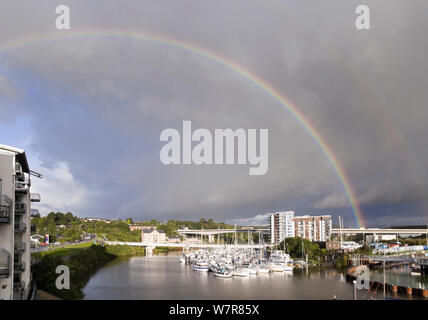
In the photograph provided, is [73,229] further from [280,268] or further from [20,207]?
[20,207]

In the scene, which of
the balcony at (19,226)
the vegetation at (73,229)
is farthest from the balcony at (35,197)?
the vegetation at (73,229)

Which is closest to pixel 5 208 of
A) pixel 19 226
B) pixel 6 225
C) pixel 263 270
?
pixel 6 225

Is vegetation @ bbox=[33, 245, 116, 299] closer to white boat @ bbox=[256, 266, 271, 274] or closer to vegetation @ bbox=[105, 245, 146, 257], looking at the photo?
vegetation @ bbox=[105, 245, 146, 257]

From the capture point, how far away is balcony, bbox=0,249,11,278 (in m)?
8.56

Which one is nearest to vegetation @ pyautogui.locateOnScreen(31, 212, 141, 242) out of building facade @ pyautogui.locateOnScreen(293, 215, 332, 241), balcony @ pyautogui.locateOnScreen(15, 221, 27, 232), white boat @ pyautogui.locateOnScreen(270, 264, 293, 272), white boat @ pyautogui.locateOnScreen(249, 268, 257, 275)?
white boat @ pyautogui.locateOnScreen(249, 268, 257, 275)

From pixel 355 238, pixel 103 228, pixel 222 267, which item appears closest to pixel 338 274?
pixel 222 267

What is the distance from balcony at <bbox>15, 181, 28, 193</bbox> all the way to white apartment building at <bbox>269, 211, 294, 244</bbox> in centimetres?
6136

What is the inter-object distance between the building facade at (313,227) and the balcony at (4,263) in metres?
62.7

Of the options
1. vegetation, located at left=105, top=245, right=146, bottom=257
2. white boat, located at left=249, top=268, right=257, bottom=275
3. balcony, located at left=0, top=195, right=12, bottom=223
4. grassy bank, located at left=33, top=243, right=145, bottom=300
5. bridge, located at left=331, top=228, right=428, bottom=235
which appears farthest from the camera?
bridge, located at left=331, top=228, right=428, bottom=235

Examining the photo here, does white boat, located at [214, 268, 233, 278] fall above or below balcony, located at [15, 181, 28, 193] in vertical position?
below

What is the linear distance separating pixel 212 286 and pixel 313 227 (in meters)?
46.6

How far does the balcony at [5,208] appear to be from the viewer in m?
8.49
